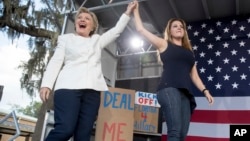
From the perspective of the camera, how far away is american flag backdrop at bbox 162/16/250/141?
3.59 meters

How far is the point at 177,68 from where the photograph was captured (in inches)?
69.6

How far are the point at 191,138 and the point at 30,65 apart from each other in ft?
12.0

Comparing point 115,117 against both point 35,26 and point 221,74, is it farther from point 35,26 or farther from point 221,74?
point 35,26

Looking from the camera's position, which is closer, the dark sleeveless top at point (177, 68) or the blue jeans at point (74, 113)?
the blue jeans at point (74, 113)

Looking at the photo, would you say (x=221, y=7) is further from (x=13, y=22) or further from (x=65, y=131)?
(x=13, y=22)

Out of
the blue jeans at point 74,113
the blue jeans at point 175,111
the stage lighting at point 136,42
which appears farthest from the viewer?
the stage lighting at point 136,42

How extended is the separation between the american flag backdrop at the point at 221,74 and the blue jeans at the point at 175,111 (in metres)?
2.07

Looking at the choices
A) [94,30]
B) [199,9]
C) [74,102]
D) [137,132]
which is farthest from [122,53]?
[74,102]

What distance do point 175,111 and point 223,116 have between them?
221 cm

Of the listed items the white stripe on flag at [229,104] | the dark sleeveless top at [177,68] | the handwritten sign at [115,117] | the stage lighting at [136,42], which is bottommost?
the handwritten sign at [115,117]

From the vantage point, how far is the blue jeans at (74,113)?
4.74 ft

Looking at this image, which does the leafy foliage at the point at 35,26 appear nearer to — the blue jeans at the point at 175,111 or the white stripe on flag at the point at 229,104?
the white stripe on flag at the point at 229,104

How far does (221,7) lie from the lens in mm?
4008

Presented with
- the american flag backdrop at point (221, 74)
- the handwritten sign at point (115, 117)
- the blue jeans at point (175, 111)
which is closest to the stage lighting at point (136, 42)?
the american flag backdrop at point (221, 74)
